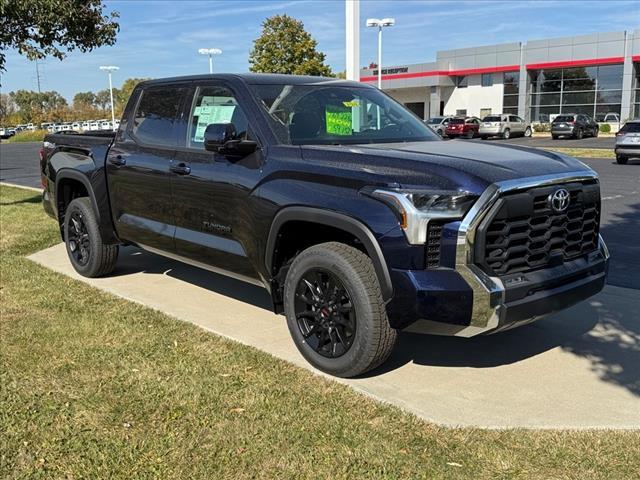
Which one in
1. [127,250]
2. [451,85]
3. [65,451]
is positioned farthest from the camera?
[451,85]

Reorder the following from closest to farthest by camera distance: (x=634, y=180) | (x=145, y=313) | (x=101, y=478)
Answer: (x=101, y=478)
(x=145, y=313)
(x=634, y=180)

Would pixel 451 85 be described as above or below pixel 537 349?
above

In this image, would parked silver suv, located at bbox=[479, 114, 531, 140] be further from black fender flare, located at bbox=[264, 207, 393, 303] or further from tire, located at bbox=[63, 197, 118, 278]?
black fender flare, located at bbox=[264, 207, 393, 303]

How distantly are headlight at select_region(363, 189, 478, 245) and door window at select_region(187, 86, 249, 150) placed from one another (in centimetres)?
161

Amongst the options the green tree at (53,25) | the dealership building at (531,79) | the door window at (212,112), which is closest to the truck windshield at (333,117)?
the door window at (212,112)

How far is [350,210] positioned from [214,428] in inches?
56.0

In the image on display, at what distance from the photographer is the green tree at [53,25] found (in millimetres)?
9445

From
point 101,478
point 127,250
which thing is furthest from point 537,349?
point 127,250

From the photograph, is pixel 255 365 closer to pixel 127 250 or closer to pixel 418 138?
pixel 418 138

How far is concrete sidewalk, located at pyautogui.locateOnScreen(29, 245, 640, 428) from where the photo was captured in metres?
3.73

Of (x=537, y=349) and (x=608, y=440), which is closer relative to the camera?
(x=608, y=440)

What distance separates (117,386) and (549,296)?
8.72 ft

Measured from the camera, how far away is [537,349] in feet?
15.4

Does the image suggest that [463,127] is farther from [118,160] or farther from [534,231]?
[534,231]
